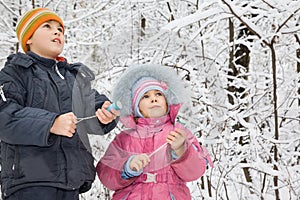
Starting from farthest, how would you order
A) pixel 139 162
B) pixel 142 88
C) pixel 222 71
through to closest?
pixel 222 71
pixel 142 88
pixel 139 162

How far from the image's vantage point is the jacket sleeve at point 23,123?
1719 millimetres

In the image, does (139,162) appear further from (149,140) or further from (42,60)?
(42,60)

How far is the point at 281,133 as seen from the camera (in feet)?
15.1

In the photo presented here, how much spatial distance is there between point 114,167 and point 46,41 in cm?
62

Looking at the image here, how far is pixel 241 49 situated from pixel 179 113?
11.9 ft

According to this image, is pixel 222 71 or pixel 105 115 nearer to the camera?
pixel 105 115

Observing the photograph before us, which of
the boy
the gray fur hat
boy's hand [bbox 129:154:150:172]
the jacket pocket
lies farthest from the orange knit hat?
boy's hand [bbox 129:154:150:172]

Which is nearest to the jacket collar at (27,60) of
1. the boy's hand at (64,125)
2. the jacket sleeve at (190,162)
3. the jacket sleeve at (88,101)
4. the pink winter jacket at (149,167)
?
the jacket sleeve at (88,101)

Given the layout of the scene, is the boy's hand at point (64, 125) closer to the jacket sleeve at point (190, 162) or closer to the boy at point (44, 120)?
the boy at point (44, 120)

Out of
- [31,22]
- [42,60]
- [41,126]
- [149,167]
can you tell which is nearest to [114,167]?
[149,167]

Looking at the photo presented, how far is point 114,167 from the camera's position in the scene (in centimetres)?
194

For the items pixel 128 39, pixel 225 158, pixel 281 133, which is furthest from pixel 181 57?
pixel 281 133

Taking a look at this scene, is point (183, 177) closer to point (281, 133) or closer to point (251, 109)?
point (251, 109)

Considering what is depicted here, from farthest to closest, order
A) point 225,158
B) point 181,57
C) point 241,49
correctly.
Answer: point 241,49, point 225,158, point 181,57
